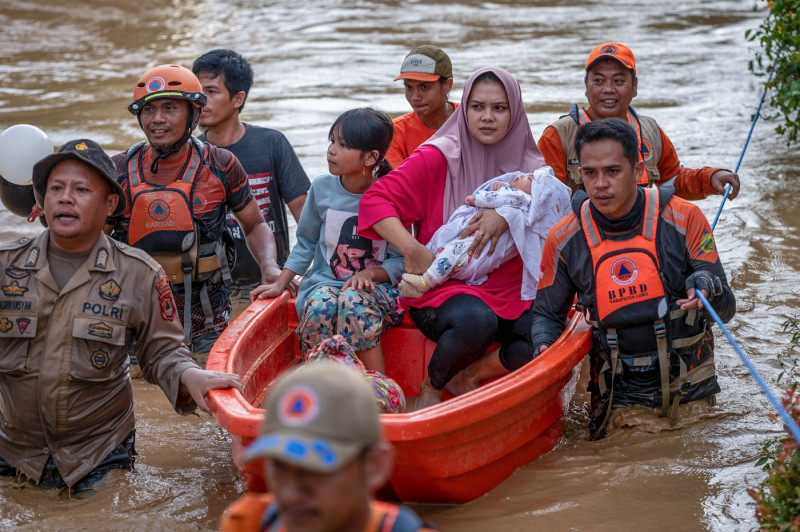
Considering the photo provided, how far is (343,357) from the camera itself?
14.7 ft

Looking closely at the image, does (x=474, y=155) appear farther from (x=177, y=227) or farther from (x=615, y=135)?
(x=177, y=227)

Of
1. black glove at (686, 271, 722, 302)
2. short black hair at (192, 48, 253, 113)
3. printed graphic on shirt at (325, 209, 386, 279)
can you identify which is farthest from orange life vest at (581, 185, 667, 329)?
short black hair at (192, 48, 253, 113)

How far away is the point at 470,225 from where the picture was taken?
495 cm

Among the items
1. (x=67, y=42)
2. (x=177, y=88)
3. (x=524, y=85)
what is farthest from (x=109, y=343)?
(x=67, y=42)

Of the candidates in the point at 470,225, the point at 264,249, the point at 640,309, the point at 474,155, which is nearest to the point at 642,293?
the point at 640,309

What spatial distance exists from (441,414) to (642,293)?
3.88 ft

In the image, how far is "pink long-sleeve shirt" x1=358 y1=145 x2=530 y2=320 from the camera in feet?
16.2

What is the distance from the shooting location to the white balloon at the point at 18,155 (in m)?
4.84

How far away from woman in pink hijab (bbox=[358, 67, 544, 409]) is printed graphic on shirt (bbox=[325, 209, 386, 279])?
0.11 metres

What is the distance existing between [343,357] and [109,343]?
3.40ft

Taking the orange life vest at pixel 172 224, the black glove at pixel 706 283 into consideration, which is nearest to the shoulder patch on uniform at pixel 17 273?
the orange life vest at pixel 172 224

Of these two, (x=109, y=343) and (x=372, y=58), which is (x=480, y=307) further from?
(x=372, y=58)

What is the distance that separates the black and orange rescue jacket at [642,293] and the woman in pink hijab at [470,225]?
30cm

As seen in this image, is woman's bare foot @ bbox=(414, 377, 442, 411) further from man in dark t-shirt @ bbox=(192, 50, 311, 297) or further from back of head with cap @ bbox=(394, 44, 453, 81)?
back of head with cap @ bbox=(394, 44, 453, 81)
